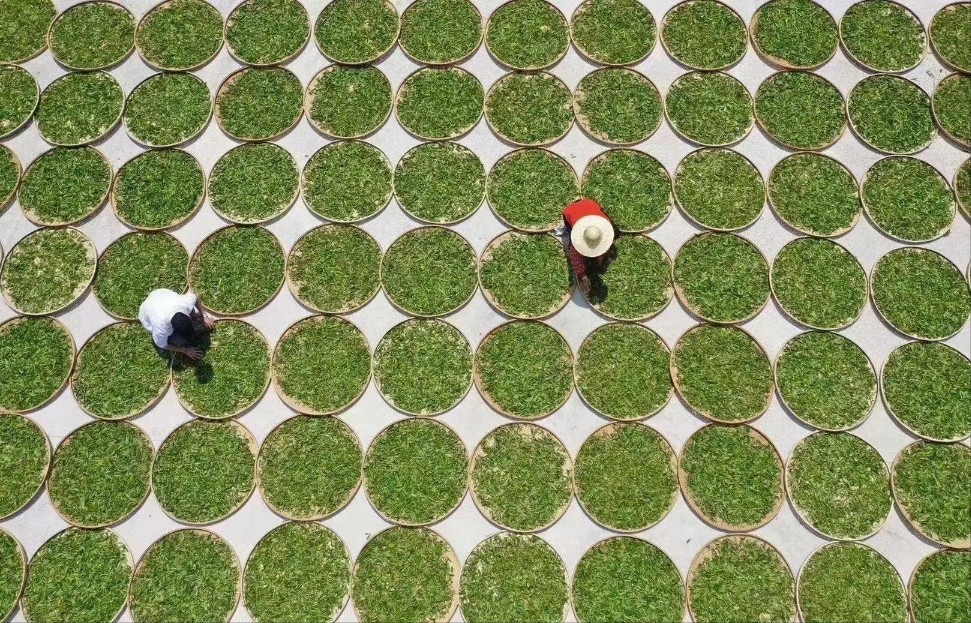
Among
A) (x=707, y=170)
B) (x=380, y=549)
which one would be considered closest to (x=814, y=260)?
(x=707, y=170)

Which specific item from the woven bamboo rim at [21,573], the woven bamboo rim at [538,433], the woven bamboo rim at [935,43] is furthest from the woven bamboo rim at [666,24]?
the woven bamboo rim at [21,573]

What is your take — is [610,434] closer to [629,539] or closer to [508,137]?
[629,539]

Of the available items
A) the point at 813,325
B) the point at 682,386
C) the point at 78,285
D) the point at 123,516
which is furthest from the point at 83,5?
the point at 813,325

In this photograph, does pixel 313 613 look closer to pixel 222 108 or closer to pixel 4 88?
pixel 222 108

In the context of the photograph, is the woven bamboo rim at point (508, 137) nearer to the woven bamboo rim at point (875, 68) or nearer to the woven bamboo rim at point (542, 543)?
the woven bamboo rim at point (875, 68)

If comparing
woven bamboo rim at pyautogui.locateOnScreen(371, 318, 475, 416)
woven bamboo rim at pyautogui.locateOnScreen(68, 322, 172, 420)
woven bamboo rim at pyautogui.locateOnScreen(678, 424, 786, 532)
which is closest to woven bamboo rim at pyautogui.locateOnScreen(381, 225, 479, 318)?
woven bamboo rim at pyautogui.locateOnScreen(371, 318, 475, 416)
